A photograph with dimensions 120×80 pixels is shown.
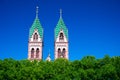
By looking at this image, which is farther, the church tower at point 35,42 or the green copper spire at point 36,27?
the green copper spire at point 36,27

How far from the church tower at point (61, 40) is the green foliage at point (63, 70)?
34.1 m

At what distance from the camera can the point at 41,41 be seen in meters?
75.1

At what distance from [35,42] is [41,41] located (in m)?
1.31

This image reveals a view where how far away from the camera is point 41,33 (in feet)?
250

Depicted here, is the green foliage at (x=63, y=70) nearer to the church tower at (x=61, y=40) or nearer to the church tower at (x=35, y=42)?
the church tower at (x=61, y=40)

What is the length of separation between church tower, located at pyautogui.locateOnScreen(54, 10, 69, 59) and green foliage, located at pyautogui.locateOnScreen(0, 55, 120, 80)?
3406cm

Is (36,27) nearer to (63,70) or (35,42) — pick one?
(35,42)

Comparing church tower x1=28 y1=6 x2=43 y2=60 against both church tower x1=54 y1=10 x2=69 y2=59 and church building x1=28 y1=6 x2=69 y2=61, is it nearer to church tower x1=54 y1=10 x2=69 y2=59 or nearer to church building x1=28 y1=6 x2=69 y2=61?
church building x1=28 y1=6 x2=69 y2=61

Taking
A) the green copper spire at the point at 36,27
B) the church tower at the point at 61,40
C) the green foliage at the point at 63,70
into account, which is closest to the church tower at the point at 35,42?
the green copper spire at the point at 36,27

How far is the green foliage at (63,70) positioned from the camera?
36.9m

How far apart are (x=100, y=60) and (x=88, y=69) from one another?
6.97ft

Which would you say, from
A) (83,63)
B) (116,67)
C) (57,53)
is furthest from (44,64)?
(57,53)

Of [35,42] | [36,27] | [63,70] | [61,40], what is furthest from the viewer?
[36,27]

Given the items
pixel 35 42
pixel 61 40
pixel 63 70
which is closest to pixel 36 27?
pixel 35 42
